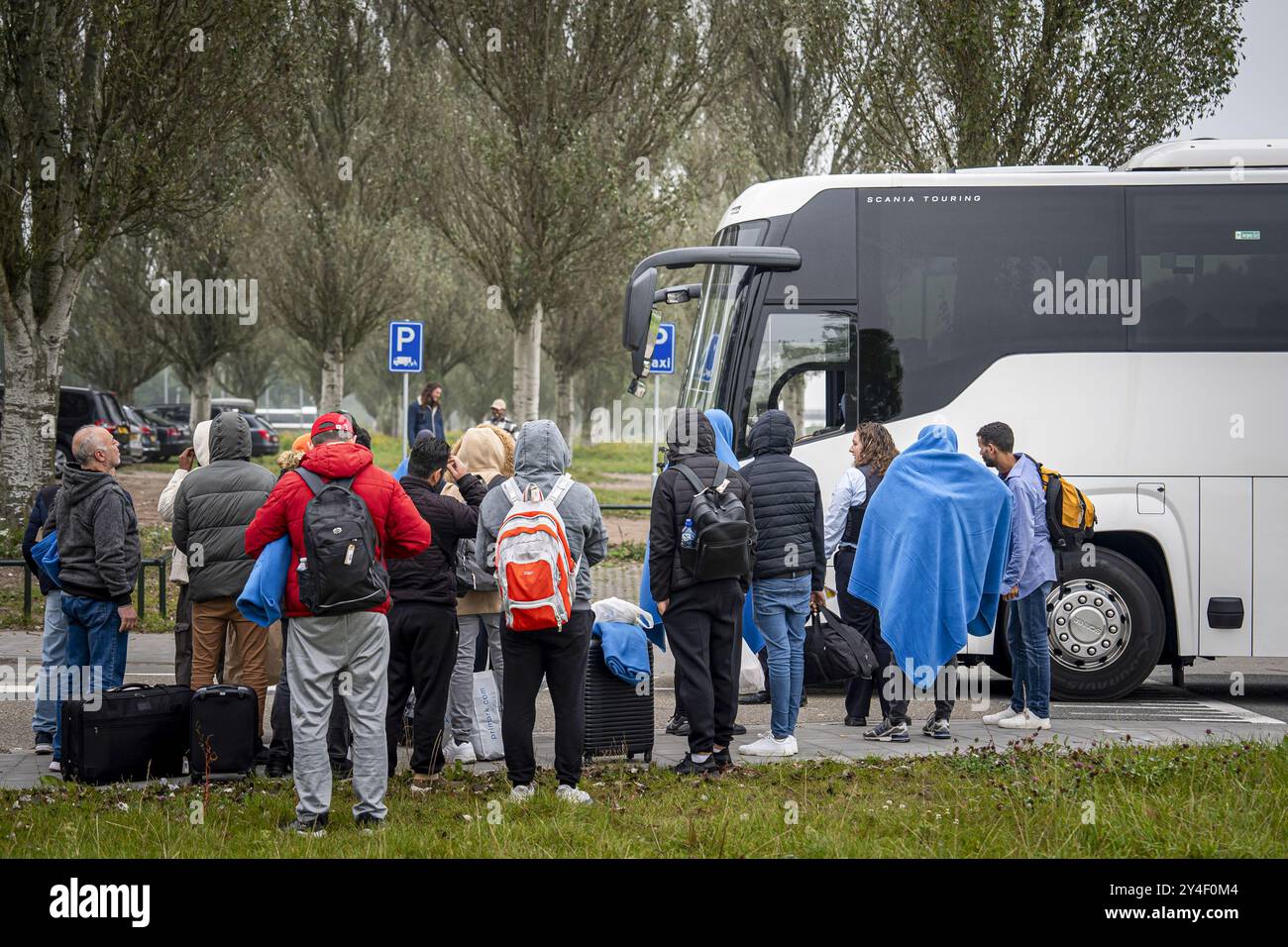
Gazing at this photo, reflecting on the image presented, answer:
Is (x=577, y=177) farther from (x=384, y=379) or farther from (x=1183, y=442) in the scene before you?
(x=384, y=379)

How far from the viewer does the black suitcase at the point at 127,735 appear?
6.91m

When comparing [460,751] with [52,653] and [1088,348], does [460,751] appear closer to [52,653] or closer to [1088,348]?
[52,653]

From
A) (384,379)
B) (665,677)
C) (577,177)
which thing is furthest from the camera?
(384,379)

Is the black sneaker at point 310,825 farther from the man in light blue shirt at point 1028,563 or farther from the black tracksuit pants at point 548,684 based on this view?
the man in light blue shirt at point 1028,563

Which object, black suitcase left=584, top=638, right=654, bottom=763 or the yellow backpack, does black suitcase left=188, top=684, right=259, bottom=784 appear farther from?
the yellow backpack

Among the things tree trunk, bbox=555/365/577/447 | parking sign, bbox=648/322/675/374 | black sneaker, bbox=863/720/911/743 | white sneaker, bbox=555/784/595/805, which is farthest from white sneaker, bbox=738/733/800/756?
tree trunk, bbox=555/365/577/447

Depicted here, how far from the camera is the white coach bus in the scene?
396 inches

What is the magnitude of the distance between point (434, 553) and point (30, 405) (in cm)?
1095

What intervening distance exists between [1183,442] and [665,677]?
4.36m

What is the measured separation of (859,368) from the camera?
1028cm

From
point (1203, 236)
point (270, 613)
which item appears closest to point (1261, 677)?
point (1203, 236)

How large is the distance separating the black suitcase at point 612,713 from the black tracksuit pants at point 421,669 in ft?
2.94

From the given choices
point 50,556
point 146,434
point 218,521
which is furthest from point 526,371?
point 218,521
